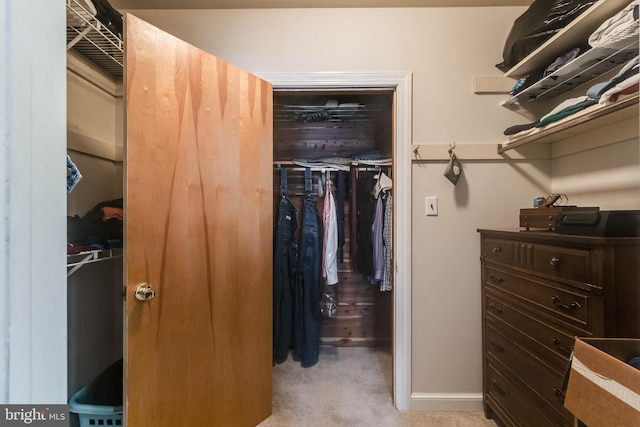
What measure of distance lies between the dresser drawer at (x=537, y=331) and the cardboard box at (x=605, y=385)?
17 centimetres

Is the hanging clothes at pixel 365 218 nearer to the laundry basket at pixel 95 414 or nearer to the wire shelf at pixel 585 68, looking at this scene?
the wire shelf at pixel 585 68

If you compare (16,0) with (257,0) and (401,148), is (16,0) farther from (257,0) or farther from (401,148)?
(401,148)

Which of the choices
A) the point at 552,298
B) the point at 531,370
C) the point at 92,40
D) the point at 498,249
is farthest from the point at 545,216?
the point at 92,40

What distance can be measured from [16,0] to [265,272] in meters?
1.25

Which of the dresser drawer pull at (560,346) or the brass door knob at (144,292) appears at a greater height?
the brass door knob at (144,292)

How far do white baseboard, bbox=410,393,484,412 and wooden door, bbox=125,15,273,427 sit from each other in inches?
33.9

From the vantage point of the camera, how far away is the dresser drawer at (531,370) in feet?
3.25

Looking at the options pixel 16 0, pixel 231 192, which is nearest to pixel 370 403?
pixel 231 192

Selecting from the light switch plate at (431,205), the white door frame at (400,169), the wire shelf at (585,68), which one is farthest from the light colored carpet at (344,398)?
the wire shelf at (585,68)

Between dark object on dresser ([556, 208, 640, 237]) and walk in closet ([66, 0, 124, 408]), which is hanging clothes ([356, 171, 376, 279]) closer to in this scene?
dark object on dresser ([556, 208, 640, 237])

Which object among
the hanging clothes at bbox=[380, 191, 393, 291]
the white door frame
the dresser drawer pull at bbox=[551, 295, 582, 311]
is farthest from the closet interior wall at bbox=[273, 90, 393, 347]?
the dresser drawer pull at bbox=[551, 295, 582, 311]

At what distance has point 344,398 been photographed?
1.68 metres

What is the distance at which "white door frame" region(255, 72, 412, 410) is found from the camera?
1.53 m

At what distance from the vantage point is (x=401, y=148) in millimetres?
1547
